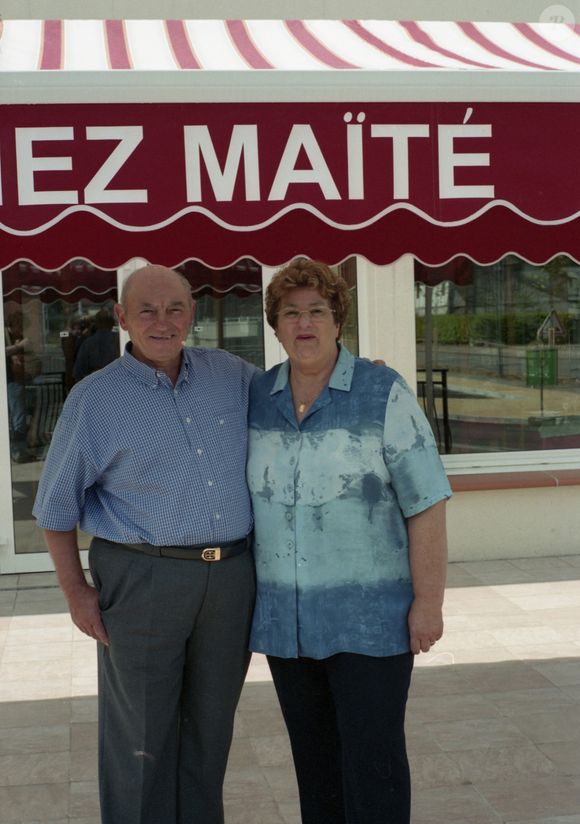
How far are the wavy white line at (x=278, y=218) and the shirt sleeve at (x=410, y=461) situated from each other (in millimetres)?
735

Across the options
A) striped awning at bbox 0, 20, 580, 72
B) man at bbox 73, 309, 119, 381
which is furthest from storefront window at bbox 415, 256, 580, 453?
striped awning at bbox 0, 20, 580, 72

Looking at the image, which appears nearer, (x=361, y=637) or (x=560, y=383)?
(x=361, y=637)

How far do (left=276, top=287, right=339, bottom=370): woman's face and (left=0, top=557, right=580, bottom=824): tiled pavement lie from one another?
1.67m

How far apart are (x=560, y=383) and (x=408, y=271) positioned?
1.37m

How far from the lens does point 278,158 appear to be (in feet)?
9.99

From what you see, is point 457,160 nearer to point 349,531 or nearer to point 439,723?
point 349,531

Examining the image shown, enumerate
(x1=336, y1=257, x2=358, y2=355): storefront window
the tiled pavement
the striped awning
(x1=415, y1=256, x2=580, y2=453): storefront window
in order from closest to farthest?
1. the striped awning
2. the tiled pavement
3. (x1=336, y1=257, x2=358, y2=355): storefront window
4. (x1=415, y1=256, x2=580, y2=453): storefront window

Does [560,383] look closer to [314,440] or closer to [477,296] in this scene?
[477,296]

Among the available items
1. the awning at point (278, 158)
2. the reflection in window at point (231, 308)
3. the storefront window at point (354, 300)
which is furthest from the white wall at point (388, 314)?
the awning at point (278, 158)

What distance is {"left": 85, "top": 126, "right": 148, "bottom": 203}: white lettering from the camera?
9.79 feet

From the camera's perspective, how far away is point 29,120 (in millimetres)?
2975

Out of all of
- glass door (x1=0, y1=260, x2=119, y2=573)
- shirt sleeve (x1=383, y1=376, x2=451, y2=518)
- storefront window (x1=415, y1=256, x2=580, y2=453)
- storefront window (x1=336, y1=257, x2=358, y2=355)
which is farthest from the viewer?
storefront window (x1=415, y1=256, x2=580, y2=453)

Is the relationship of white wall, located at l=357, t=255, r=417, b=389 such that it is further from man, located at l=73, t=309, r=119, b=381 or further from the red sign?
the red sign

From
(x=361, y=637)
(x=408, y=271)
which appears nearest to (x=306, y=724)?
(x=361, y=637)
